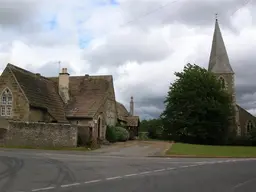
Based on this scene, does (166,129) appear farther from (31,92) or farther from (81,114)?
(31,92)

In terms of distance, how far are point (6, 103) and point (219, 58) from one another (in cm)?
5389

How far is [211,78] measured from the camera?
64.1 meters

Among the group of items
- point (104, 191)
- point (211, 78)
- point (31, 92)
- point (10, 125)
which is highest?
point (211, 78)

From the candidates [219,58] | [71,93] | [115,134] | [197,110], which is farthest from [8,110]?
[219,58]

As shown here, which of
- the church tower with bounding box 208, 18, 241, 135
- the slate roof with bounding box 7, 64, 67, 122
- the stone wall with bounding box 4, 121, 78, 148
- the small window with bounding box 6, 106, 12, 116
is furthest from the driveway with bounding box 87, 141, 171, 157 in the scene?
the church tower with bounding box 208, 18, 241, 135

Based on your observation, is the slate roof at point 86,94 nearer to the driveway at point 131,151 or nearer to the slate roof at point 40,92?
→ the slate roof at point 40,92

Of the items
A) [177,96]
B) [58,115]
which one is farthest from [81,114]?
[177,96]

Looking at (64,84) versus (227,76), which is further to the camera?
(227,76)

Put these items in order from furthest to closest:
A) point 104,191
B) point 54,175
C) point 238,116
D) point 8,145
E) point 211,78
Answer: point 238,116, point 211,78, point 8,145, point 54,175, point 104,191

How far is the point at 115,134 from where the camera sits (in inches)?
1828

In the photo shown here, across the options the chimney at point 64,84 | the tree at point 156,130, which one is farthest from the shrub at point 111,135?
the tree at point 156,130

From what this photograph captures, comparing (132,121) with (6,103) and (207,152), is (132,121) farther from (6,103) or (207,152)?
(207,152)

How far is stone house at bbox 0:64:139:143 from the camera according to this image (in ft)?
129

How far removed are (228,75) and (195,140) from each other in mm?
23989
